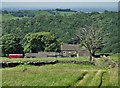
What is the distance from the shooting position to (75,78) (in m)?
25.2

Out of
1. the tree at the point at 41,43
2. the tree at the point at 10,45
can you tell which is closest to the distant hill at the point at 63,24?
the tree at the point at 41,43

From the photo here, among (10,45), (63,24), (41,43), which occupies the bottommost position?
(63,24)

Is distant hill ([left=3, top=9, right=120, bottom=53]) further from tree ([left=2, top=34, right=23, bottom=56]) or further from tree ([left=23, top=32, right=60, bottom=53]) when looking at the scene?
tree ([left=2, top=34, right=23, bottom=56])

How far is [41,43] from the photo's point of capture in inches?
4171

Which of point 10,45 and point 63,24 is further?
point 63,24

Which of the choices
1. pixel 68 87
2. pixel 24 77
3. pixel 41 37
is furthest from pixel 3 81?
pixel 41 37

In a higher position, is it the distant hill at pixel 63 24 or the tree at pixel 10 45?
the tree at pixel 10 45

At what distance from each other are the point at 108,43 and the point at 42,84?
110 m

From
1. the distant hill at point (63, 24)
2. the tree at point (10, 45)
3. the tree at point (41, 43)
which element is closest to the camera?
the tree at point (10, 45)

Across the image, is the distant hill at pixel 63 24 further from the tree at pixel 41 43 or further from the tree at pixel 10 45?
the tree at pixel 10 45

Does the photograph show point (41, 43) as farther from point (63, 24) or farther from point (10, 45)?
point (63, 24)

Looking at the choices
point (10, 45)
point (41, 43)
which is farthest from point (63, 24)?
point (10, 45)

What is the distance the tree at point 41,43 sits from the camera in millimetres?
101444

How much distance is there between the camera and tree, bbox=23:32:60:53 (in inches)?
3994
